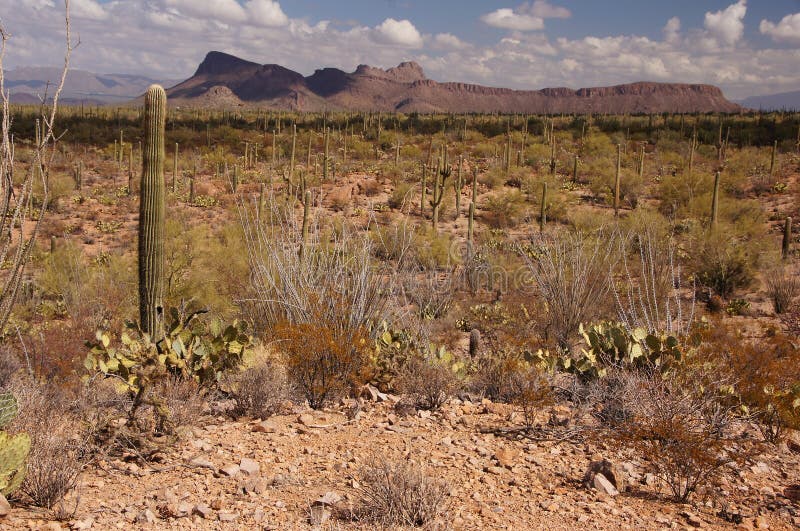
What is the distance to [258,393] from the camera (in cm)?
538

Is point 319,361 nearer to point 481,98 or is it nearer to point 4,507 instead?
point 4,507

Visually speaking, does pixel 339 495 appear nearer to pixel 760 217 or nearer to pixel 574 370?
pixel 574 370

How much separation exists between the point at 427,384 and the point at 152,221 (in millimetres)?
3346

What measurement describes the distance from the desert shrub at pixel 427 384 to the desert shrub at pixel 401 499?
6.50 feet

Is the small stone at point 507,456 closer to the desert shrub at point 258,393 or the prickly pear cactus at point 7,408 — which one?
the desert shrub at point 258,393

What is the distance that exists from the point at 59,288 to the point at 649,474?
533 inches

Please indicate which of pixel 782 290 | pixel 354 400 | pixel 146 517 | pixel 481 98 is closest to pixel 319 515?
pixel 146 517

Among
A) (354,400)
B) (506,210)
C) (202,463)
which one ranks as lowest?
(354,400)

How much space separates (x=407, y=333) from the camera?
732 cm

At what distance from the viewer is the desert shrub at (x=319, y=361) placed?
5.87 meters

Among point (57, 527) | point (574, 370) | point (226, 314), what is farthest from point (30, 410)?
point (226, 314)

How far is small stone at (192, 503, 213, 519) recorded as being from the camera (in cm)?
354

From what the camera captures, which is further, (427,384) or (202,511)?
(427,384)

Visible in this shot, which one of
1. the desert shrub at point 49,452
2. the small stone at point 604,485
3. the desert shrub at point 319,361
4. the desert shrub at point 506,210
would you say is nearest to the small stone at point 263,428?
the desert shrub at point 319,361
